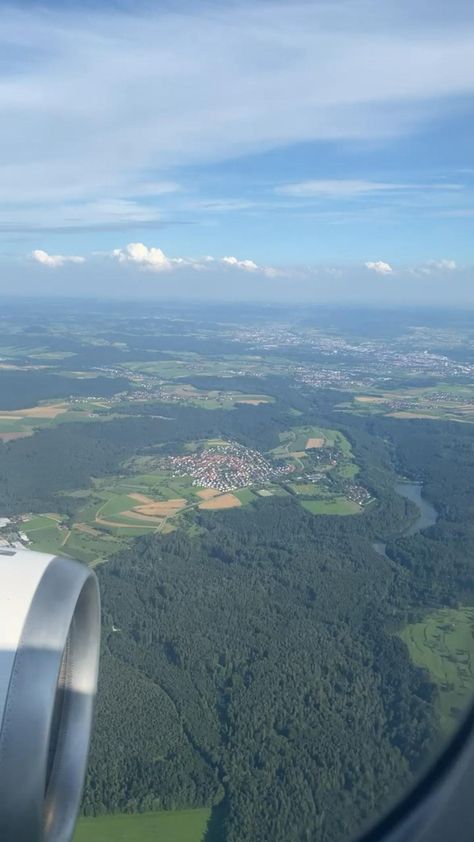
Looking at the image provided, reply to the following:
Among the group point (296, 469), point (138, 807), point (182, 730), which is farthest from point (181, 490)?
point (138, 807)

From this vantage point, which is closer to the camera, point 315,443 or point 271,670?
point 271,670

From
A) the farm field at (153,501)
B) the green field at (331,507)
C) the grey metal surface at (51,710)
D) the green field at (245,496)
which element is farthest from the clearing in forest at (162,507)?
the grey metal surface at (51,710)

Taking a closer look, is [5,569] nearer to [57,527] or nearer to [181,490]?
[57,527]

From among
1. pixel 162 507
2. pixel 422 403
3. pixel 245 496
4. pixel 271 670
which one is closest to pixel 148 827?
pixel 271 670

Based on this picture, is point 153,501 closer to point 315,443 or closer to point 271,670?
point 315,443

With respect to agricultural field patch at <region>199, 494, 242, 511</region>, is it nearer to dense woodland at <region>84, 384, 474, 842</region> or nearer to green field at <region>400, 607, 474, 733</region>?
dense woodland at <region>84, 384, 474, 842</region>

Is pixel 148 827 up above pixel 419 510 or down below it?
below

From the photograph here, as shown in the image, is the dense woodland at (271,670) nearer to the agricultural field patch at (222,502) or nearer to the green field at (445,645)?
the green field at (445,645)
